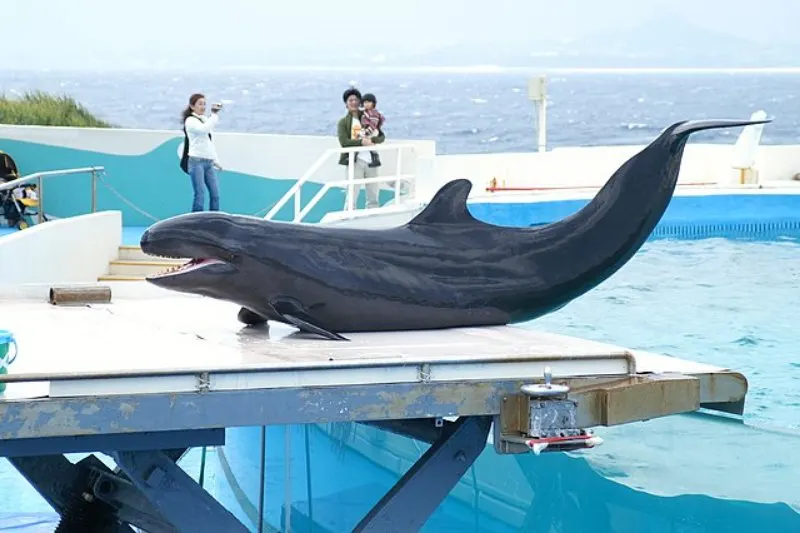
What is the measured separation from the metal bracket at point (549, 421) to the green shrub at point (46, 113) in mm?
15592

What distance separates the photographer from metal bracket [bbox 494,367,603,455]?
402 centimetres

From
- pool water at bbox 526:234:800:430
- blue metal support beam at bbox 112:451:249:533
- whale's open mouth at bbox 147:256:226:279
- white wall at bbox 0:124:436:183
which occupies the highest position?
white wall at bbox 0:124:436:183

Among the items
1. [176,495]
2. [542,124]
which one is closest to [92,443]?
[176,495]

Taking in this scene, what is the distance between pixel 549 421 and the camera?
4.04 metres

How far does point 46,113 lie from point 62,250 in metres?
10.8

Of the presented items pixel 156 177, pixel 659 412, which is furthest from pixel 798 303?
pixel 659 412

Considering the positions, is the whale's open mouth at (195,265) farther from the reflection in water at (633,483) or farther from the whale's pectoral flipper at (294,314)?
the reflection in water at (633,483)

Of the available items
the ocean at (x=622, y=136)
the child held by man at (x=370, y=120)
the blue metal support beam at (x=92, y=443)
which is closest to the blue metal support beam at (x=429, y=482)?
the blue metal support beam at (x=92, y=443)

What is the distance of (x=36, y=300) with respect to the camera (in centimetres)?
605

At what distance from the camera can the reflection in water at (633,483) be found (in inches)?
199

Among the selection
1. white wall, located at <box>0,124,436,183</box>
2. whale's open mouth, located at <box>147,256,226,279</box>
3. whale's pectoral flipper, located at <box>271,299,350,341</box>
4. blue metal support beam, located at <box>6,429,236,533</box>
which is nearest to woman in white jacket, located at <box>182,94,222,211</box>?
white wall, located at <box>0,124,436,183</box>

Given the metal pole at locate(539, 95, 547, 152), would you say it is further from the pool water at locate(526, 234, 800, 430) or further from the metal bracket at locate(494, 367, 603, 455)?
the metal bracket at locate(494, 367, 603, 455)

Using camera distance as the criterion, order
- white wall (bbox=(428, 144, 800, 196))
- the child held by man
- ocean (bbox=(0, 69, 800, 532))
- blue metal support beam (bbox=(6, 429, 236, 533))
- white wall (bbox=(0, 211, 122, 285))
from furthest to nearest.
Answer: white wall (bbox=(428, 144, 800, 196)) < the child held by man < ocean (bbox=(0, 69, 800, 532)) < white wall (bbox=(0, 211, 122, 285)) < blue metal support beam (bbox=(6, 429, 236, 533))

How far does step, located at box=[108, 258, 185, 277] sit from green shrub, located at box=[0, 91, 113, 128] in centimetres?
890
